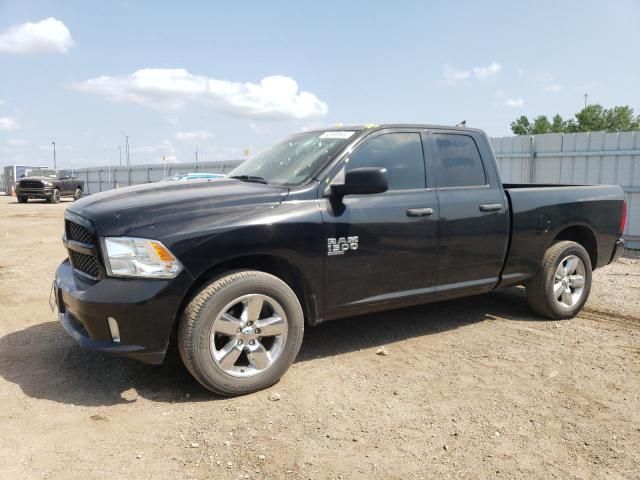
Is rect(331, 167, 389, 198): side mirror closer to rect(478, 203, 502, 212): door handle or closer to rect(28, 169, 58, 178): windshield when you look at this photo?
rect(478, 203, 502, 212): door handle

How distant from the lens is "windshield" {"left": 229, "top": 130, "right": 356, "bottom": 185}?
3965 mm

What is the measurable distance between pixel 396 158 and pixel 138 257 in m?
2.17

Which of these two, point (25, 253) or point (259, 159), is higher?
point (259, 159)

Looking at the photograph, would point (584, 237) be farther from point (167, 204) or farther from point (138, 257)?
point (138, 257)

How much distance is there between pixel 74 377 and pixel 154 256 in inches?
50.5

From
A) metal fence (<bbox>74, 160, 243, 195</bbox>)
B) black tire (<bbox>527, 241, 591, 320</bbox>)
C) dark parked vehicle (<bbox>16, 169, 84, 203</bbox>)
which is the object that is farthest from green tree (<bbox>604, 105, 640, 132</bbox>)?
black tire (<bbox>527, 241, 591, 320</bbox>)

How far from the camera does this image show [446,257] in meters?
4.35

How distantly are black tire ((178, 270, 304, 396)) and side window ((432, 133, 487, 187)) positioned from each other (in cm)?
177

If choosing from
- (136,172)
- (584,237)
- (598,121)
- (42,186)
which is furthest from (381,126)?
(598,121)

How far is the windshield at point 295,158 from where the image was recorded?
396cm

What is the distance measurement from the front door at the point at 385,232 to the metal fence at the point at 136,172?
21.6 m

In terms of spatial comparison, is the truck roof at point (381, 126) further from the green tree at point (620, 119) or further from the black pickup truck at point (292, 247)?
the green tree at point (620, 119)

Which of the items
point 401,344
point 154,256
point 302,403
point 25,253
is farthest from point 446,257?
point 25,253

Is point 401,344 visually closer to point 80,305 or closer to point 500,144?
point 80,305
